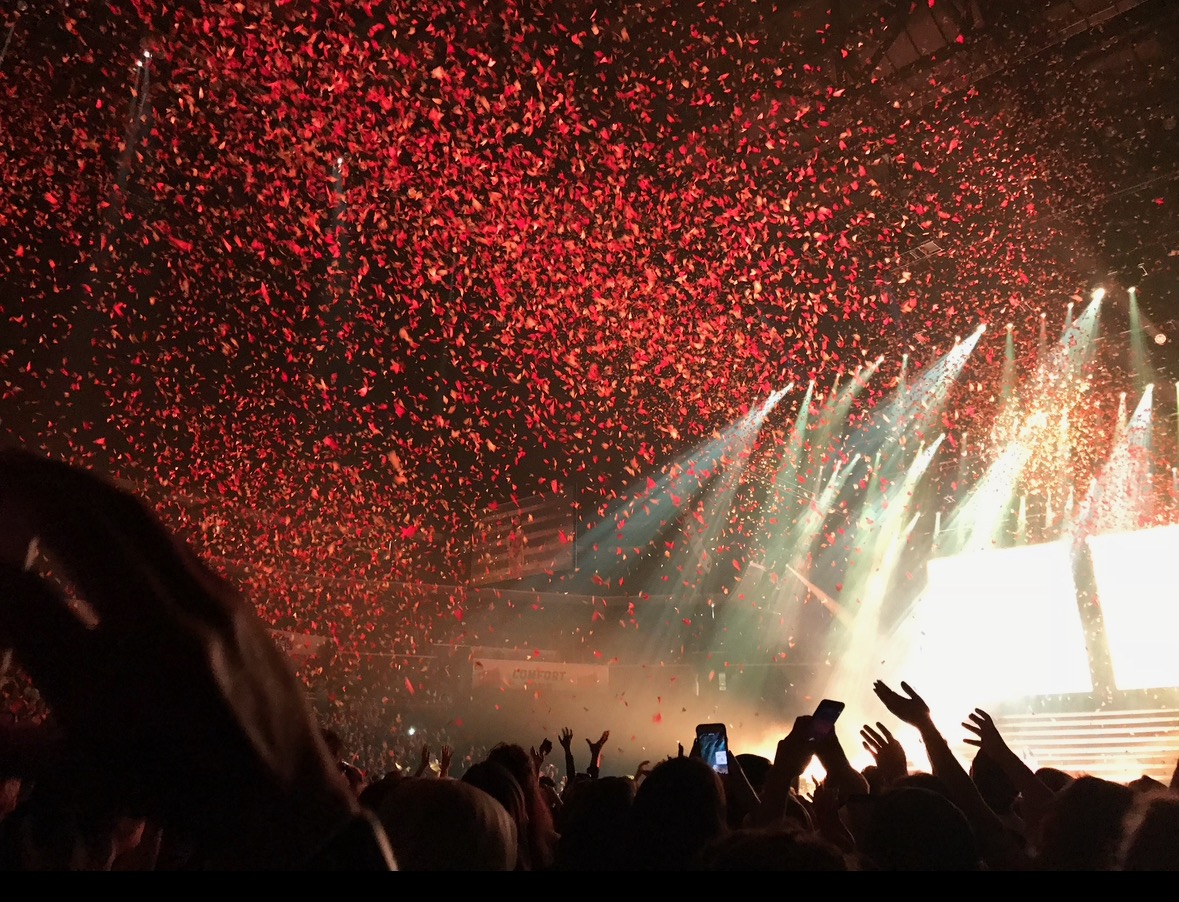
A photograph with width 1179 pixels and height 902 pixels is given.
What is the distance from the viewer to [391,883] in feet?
2.56

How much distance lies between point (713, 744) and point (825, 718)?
1.32 meters

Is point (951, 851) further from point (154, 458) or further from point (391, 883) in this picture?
point (154, 458)

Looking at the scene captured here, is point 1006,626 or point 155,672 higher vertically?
point 1006,626

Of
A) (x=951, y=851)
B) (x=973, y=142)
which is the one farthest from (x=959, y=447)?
(x=951, y=851)

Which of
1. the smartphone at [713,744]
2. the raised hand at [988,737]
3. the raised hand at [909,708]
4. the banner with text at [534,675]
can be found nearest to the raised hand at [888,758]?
the raised hand at [909,708]

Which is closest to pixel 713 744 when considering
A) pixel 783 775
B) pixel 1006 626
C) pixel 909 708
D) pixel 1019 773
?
pixel 909 708

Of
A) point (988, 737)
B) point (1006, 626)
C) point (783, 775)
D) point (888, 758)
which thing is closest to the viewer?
point (783, 775)

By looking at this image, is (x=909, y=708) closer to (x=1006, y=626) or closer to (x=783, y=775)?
(x=783, y=775)

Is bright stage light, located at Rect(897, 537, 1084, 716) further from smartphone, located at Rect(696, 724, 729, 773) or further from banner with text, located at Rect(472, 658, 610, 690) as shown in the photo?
smartphone, located at Rect(696, 724, 729, 773)

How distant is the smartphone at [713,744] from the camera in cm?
376

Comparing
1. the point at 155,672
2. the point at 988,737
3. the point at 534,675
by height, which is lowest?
the point at 534,675

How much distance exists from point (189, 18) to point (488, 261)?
3.38 metres

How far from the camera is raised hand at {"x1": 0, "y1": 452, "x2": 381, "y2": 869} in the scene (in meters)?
0.63

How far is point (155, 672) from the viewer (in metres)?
0.63
